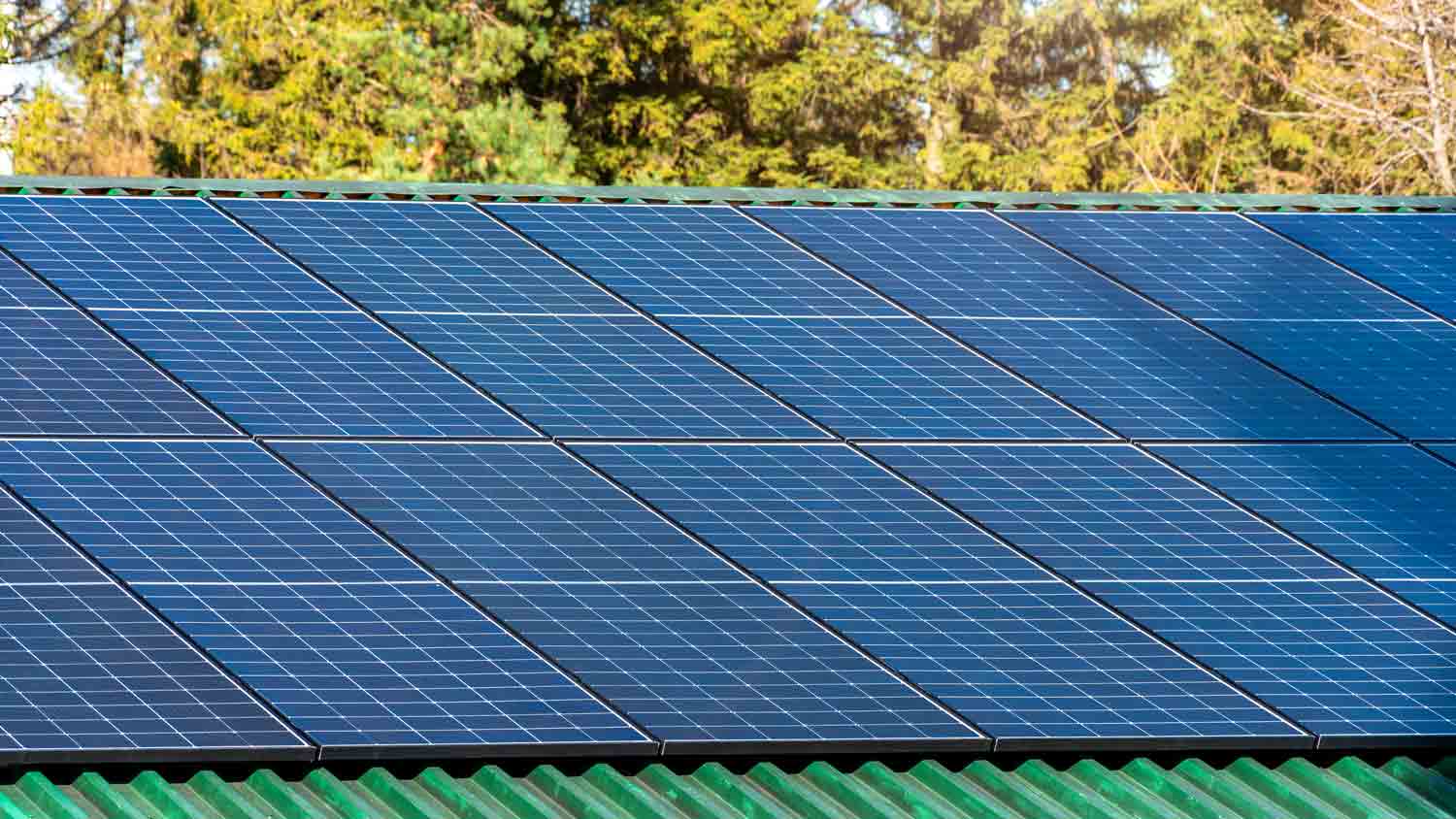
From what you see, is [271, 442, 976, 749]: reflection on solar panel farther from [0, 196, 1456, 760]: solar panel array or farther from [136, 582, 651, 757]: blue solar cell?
[136, 582, 651, 757]: blue solar cell

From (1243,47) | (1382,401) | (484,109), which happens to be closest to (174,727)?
(1382,401)

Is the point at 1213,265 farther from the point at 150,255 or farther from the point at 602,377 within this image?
the point at 150,255

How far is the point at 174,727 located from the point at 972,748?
430 centimetres

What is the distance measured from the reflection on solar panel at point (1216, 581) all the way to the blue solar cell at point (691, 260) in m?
2.19

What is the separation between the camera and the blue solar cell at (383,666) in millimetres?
10930

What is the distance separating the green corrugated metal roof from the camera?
16594 millimetres

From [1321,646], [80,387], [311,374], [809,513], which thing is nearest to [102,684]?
[80,387]

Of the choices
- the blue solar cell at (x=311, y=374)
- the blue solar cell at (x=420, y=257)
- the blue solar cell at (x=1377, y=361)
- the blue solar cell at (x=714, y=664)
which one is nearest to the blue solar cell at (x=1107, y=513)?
the blue solar cell at (x=714, y=664)

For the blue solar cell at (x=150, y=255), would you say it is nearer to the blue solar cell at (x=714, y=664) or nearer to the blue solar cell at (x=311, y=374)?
the blue solar cell at (x=311, y=374)

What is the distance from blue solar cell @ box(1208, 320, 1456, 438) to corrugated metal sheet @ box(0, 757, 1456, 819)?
356 centimetres

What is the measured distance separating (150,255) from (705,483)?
4800 millimetres

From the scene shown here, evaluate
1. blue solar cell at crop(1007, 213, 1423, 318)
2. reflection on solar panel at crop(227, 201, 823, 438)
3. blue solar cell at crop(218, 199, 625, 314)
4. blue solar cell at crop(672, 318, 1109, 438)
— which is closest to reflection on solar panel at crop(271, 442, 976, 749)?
reflection on solar panel at crop(227, 201, 823, 438)

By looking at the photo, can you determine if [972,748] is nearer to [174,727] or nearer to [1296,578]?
[1296,578]

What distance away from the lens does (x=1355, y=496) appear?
13.9m
